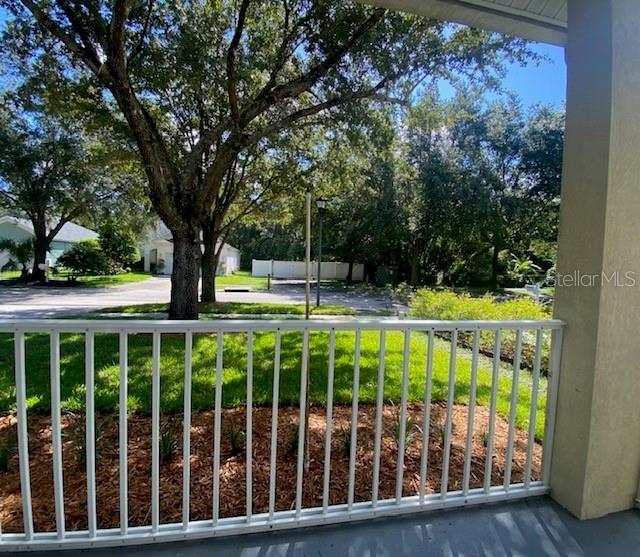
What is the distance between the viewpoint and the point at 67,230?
23656mm

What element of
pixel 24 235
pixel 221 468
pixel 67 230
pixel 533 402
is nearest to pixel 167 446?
pixel 221 468

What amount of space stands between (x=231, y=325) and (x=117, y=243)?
22.4m

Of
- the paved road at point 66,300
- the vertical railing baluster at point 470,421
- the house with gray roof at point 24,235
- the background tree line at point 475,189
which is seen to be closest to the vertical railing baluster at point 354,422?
the vertical railing baluster at point 470,421

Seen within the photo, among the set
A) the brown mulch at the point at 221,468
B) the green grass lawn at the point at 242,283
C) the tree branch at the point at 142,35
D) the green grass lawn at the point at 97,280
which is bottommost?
the green grass lawn at the point at 242,283

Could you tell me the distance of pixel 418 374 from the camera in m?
3.74

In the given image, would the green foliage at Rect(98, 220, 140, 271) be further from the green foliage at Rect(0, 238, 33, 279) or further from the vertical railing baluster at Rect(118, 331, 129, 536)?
the vertical railing baluster at Rect(118, 331, 129, 536)

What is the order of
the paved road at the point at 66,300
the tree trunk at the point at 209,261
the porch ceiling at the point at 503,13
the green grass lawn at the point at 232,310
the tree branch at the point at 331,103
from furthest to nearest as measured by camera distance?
the tree trunk at the point at 209,261, the paved road at the point at 66,300, the green grass lawn at the point at 232,310, the tree branch at the point at 331,103, the porch ceiling at the point at 503,13

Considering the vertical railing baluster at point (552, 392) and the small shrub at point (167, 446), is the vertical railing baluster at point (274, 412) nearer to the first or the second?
the small shrub at point (167, 446)

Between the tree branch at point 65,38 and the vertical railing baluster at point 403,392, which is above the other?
the tree branch at point 65,38

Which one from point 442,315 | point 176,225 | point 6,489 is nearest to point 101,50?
point 176,225

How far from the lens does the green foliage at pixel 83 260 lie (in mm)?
16516

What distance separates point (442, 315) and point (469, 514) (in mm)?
4801

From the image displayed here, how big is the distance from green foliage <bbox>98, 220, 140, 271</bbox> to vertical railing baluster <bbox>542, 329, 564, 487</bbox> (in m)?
21.4

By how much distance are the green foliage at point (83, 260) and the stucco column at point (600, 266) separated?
747 inches
